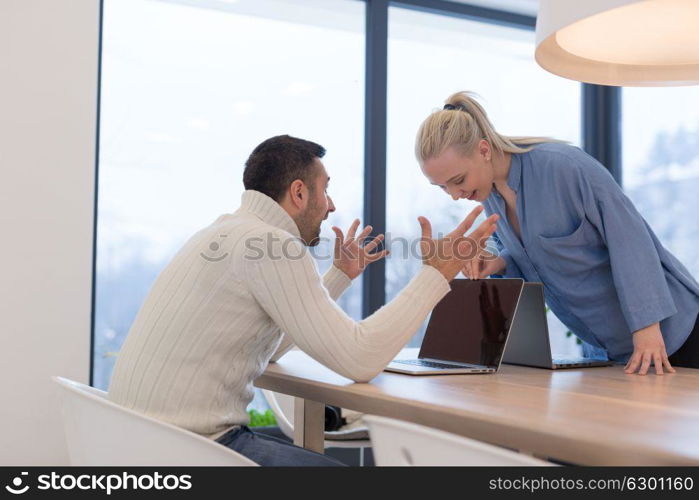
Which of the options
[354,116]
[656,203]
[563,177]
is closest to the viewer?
[563,177]

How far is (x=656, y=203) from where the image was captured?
4.04m

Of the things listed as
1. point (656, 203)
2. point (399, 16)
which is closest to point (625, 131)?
point (656, 203)

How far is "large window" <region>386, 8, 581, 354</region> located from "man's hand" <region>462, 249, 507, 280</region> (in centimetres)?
174

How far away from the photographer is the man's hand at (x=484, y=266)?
1.92m

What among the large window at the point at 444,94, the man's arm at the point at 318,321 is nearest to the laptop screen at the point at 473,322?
the man's arm at the point at 318,321

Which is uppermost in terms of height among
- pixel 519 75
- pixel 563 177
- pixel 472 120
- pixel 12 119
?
pixel 519 75

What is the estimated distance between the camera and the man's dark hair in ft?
5.29

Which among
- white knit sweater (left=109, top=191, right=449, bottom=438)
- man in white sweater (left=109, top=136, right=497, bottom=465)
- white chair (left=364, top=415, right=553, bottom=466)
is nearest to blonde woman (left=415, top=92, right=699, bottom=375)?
man in white sweater (left=109, top=136, right=497, bottom=465)

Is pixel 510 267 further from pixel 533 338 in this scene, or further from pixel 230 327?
pixel 230 327

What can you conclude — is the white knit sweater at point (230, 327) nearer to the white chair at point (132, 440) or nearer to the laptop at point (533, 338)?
the white chair at point (132, 440)

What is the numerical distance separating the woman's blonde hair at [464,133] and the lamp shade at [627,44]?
1.20ft

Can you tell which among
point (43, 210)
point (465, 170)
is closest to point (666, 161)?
point (465, 170)
